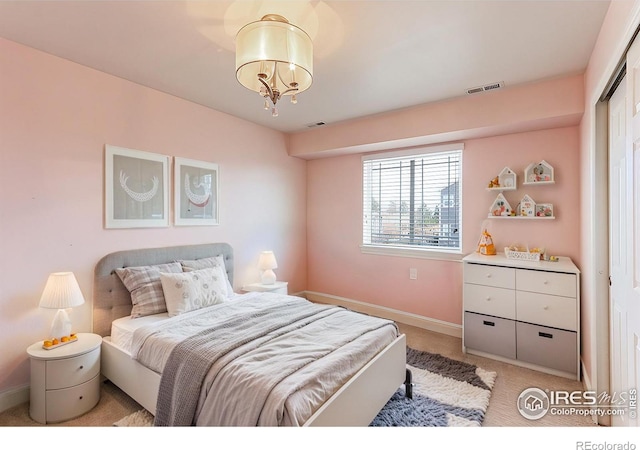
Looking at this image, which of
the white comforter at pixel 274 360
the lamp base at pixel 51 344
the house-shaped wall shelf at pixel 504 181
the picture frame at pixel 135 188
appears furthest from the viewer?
the house-shaped wall shelf at pixel 504 181

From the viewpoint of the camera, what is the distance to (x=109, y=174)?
253 centimetres

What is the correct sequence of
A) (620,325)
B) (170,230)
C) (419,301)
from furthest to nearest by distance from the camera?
(419,301) < (170,230) < (620,325)

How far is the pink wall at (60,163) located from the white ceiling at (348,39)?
199 mm

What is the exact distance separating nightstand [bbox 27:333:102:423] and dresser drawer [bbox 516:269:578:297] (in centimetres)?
338

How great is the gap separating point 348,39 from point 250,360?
2.05m

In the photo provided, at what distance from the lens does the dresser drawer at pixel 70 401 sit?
1.93 m

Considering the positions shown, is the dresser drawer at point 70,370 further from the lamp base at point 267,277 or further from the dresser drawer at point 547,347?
the dresser drawer at point 547,347

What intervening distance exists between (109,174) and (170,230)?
2.32 ft

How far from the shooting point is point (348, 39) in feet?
6.56

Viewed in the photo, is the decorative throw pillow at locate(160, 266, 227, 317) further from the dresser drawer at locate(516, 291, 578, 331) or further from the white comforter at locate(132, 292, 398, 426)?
the dresser drawer at locate(516, 291, 578, 331)

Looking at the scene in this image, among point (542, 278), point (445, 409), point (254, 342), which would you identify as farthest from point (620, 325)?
point (254, 342)

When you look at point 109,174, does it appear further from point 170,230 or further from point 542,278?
point 542,278
